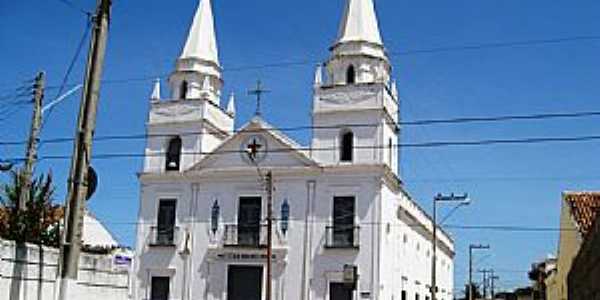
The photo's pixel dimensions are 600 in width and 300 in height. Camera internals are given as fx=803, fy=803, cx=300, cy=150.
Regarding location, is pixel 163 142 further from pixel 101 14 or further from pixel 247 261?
pixel 101 14

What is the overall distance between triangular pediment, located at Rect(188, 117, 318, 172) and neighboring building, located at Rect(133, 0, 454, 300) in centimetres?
6

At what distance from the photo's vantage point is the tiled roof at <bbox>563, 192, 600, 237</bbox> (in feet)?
90.5

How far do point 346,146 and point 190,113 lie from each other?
1009 cm

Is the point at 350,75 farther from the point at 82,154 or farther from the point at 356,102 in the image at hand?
the point at 82,154

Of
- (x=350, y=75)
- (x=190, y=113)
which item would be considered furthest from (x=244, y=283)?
(x=350, y=75)

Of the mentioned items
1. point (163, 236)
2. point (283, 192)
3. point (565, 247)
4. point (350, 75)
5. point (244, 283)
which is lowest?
point (244, 283)

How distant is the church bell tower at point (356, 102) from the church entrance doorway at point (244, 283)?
7.33 m

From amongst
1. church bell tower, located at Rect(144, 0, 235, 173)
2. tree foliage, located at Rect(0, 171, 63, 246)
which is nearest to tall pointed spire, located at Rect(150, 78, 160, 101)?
church bell tower, located at Rect(144, 0, 235, 173)

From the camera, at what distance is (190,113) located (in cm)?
4859

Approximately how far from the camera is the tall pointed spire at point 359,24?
46.7m

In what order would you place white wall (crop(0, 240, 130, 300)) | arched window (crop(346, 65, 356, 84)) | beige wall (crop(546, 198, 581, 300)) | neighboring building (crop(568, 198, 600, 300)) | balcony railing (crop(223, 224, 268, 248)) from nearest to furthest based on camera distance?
white wall (crop(0, 240, 130, 300)) → neighboring building (crop(568, 198, 600, 300)) → beige wall (crop(546, 198, 581, 300)) → balcony railing (crop(223, 224, 268, 248)) → arched window (crop(346, 65, 356, 84))

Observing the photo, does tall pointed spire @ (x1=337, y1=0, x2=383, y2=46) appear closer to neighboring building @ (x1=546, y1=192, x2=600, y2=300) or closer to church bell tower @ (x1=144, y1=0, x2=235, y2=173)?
church bell tower @ (x1=144, y1=0, x2=235, y2=173)

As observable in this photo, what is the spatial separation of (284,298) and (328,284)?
105 inches

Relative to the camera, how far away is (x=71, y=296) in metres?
13.9
